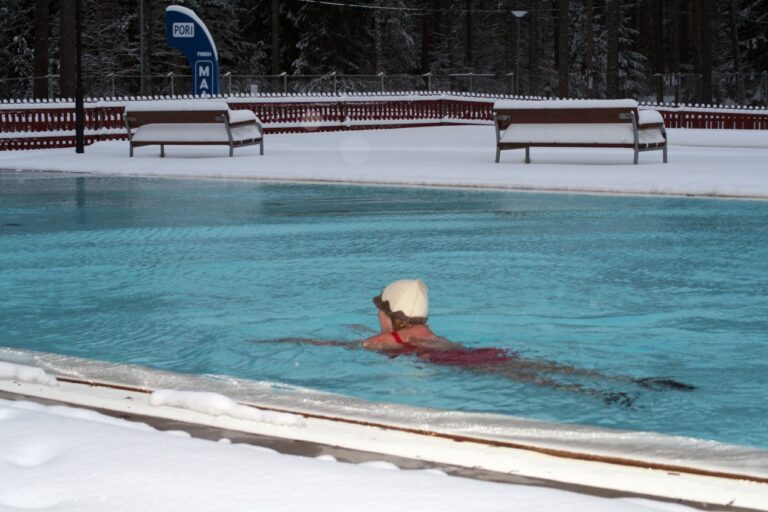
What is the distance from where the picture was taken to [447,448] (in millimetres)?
3951

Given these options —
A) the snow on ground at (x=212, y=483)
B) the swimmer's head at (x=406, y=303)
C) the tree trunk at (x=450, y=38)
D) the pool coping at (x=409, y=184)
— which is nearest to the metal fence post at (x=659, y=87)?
the pool coping at (x=409, y=184)

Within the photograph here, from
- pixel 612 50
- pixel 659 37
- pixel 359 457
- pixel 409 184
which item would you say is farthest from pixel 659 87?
pixel 359 457

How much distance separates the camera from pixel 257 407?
4.71 m

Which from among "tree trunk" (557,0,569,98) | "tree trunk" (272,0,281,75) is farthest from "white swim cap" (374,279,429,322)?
"tree trunk" (272,0,281,75)

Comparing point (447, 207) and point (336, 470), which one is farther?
point (447, 207)

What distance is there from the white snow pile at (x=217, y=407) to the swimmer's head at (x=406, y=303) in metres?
1.91

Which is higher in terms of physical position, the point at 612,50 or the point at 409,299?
the point at 612,50

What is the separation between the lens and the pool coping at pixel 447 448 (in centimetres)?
349

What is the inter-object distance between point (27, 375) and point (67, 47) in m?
28.1

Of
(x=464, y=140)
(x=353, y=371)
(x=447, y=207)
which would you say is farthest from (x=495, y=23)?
(x=353, y=371)

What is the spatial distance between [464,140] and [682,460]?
24.7 metres

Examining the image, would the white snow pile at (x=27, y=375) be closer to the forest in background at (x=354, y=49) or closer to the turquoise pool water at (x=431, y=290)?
the turquoise pool water at (x=431, y=290)

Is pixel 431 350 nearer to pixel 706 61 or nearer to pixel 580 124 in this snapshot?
pixel 580 124

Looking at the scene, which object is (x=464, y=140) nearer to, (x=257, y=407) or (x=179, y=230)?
(x=179, y=230)
